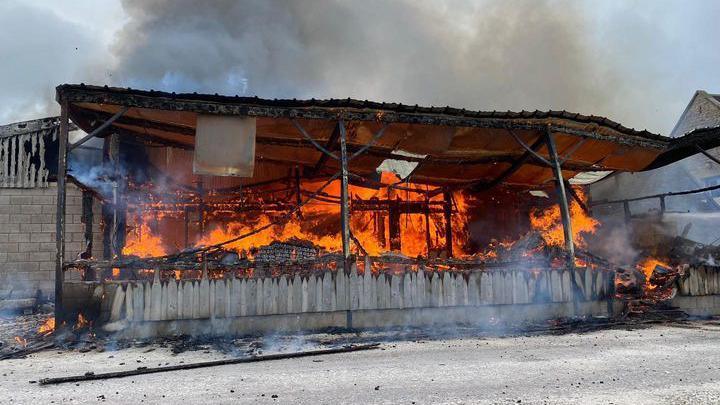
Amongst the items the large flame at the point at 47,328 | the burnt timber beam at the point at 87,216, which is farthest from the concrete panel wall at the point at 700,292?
the burnt timber beam at the point at 87,216

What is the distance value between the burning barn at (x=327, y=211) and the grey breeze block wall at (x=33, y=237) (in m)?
0.90

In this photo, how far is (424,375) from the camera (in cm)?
516

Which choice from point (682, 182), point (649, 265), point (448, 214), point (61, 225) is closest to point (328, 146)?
point (61, 225)

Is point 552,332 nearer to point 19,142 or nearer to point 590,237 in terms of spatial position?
point 590,237

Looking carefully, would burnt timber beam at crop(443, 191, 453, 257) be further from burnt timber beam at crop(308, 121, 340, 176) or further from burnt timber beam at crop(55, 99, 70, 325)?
burnt timber beam at crop(55, 99, 70, 325)

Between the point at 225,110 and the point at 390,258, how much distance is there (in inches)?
171

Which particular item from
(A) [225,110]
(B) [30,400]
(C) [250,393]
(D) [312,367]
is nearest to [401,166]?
(A) [225,110]

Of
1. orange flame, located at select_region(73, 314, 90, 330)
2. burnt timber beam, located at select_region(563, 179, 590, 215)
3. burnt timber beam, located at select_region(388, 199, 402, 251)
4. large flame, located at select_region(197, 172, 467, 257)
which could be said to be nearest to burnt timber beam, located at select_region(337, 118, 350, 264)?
large flame, located at select_region(197, 172, 467, 257)

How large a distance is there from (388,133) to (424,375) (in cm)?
609

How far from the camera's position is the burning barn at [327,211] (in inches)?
320

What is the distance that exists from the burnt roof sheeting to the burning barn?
0.15 feet

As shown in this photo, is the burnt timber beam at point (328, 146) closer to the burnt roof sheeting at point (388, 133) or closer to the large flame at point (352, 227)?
the burnt roof sheeting at point (388, 133)

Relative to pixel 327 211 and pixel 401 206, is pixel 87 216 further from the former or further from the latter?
pixel 401 206

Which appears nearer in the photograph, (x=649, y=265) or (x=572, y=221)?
(x=649, y=265)
